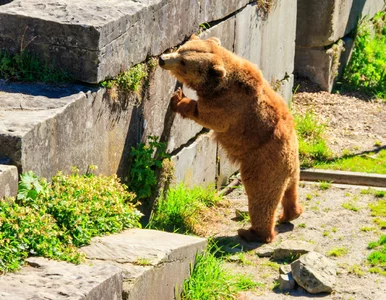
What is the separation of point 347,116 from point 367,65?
6.31ft

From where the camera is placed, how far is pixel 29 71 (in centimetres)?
633

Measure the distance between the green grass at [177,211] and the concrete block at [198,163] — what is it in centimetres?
17

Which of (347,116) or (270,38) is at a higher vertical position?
(270,38)

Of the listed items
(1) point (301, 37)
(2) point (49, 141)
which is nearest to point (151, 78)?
(2) point (49, 141)

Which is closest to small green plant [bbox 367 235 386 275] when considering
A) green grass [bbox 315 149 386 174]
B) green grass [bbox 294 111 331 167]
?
green grass [bbox 315 149 386 174]

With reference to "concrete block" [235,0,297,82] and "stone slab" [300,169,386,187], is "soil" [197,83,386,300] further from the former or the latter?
"concrete block" [235,0,297,82]

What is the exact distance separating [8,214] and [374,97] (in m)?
8.27

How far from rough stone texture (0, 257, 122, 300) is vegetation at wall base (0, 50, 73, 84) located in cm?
177

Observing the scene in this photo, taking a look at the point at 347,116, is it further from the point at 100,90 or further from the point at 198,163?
the point at 100,90

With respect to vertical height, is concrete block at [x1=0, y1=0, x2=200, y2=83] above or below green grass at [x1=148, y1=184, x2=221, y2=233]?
above

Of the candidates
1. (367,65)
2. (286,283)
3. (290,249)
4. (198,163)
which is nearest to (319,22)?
(367,65)

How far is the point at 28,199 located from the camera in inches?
209

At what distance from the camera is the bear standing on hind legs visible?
7238mm

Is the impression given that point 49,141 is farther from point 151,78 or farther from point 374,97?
point 374,97
